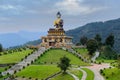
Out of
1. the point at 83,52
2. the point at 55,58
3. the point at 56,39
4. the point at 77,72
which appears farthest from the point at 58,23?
the point at 77,72

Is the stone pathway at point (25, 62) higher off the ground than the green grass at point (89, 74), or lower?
higher

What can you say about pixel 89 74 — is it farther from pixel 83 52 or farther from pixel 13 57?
pixel 83 52

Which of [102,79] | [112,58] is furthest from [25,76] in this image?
[112,58]

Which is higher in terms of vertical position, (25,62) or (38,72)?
(25,62)

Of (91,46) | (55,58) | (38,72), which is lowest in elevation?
(38,72)

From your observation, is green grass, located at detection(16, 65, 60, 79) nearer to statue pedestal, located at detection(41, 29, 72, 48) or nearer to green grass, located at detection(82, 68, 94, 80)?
green grass, located at detection(82, 68, 94, 80)

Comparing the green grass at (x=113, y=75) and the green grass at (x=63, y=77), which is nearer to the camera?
the green grass at (x=113, y=75)

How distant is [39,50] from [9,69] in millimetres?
27418

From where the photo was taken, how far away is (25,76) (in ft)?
275

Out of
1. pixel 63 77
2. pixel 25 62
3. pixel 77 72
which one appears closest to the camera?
pixel 63 77

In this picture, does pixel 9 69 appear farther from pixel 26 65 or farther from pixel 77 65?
pixel 77 65

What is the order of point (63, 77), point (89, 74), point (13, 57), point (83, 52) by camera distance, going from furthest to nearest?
point (83, 52), point (13, 57), point (89, 74), point (63, 77)

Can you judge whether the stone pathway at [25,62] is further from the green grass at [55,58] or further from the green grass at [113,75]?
the green grass at [113,75]

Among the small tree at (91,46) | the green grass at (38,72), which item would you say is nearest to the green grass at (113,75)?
the green grass at (38,72)
